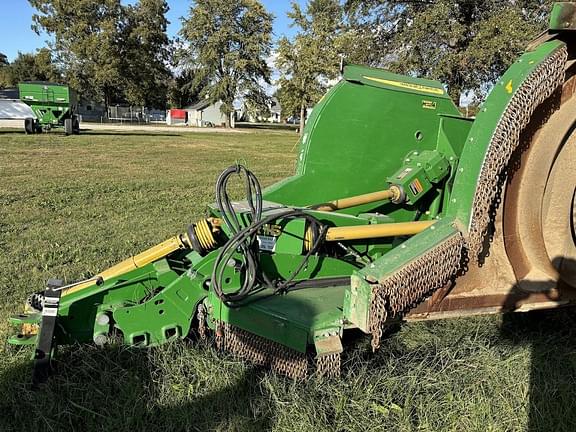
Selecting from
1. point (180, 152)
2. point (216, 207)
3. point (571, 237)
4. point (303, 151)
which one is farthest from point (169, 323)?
point (180, 152)

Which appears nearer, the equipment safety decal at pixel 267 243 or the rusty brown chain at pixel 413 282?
the rusty brown chain at pixel 413 282

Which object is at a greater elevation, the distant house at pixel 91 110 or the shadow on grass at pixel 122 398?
the distant house at pixel 91 110

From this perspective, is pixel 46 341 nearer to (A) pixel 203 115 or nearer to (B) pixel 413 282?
(B) pixel 413 282

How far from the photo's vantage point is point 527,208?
2367 mm

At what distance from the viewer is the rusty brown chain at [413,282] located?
2.03m

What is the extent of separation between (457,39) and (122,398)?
14.9 metres

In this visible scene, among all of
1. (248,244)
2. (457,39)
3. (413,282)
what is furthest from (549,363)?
(457,39)

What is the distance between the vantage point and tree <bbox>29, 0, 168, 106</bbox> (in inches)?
1645

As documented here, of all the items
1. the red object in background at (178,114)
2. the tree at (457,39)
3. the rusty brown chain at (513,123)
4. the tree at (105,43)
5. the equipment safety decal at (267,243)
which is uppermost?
the tree at (105,43)

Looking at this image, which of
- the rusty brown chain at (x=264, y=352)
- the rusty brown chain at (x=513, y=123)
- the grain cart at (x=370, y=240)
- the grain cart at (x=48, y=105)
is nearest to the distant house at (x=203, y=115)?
the grain cart at (x=48, y=105)

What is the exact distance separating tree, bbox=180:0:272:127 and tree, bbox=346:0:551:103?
29.4m

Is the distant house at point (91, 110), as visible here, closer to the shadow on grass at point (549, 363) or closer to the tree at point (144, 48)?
→ the tree at point (144, 48)

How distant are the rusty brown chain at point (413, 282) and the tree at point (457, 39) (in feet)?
42.7

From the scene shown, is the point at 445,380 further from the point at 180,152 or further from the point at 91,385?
the point at 180,152
